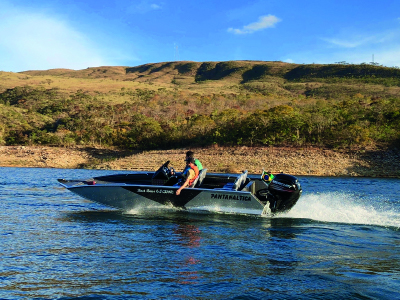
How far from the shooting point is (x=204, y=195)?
1181cm

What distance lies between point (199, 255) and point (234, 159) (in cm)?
3849

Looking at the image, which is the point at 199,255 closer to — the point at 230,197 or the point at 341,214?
the point at 230,197

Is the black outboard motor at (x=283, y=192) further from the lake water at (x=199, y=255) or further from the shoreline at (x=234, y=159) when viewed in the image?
the shoreline at (x=234, y=159)

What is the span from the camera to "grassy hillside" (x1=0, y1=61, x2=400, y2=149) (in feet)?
159

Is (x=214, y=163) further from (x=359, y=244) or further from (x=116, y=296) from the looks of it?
(x=116, y=296)

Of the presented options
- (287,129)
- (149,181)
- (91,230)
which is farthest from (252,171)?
(91,230)

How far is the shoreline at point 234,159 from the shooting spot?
40.9 metres

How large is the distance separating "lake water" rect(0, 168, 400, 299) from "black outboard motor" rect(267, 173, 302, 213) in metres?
0.46

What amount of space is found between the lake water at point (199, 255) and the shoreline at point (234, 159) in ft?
97.8

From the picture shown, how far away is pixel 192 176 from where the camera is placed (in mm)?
12359

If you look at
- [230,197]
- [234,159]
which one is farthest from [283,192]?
[234,159]

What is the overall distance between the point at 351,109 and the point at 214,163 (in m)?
20.2

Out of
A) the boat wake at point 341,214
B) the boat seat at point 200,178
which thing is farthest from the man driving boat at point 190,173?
the boat wake at point 341,214

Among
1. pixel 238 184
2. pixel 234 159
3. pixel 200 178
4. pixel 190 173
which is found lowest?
pixel 234 159
